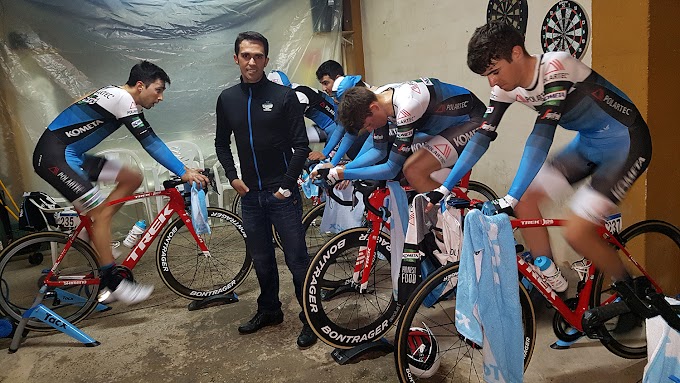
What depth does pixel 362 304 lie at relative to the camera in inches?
123

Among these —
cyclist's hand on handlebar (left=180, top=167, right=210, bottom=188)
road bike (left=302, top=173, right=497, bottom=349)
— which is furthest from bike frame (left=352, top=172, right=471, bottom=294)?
cyclist's hand on handlebar (left=180, top=167, right=210, bottom=188)

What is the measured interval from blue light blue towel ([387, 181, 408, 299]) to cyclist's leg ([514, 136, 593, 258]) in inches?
22.3

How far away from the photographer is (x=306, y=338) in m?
2.71

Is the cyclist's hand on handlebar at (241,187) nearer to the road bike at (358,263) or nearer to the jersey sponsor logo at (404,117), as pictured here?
the road bike at (358,263)

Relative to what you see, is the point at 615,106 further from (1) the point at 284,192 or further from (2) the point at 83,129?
(2) the point at 83,129

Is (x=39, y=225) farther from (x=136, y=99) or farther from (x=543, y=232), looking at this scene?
(x=543, y=232)

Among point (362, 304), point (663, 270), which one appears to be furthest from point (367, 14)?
point (663, 270)

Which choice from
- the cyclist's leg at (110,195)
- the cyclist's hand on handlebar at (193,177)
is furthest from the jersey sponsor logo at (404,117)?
the cyclist's leg at (110,195)

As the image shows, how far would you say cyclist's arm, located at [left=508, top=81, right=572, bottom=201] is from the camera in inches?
77.3

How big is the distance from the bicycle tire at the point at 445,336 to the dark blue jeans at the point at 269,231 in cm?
73

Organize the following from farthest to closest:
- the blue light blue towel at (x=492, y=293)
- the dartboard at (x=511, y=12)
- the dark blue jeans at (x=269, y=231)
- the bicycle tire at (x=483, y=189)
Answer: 1. the bicycle tire at (x=483, y=189)
2. the dartboard at (x=511, y=12)
3. the dark blue jeans at (x=269, y=231)
4. the blue light blue towel at (x=492, y=293)

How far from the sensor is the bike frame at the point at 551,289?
2.04 meters

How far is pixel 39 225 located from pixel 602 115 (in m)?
4.36

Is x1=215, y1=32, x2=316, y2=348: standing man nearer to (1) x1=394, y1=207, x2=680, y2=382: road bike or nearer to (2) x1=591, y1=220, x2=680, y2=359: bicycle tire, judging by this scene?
(1) x1=394, y1=207, x2=680, y2=382: road bike
